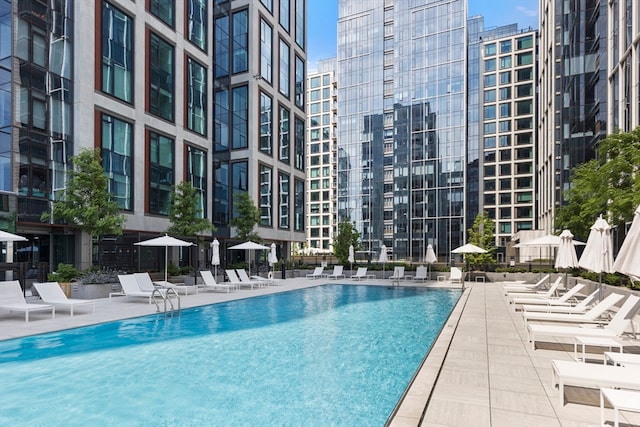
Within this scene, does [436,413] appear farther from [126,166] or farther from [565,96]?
[565,96]

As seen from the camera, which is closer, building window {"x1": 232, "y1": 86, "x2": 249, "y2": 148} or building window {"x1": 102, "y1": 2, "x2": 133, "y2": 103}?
building window {"x1": 102, "y1": 2, "x2": 133, "y2": 103}

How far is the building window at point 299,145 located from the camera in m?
40.7

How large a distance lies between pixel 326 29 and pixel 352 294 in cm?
11075

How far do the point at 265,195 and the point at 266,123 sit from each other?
20.1 feet

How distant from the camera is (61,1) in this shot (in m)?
21.2

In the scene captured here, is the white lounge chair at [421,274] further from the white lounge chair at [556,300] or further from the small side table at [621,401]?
the small side table at [621,401]

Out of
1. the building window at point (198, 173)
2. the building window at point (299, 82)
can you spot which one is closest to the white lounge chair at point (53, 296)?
the building window at point (198, 173)

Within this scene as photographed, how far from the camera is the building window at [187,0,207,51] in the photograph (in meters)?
29.5

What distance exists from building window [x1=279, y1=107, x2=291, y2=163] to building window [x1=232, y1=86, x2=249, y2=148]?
4.63m

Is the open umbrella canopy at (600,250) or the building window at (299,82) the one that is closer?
the open umbrella canopy at (600,250)

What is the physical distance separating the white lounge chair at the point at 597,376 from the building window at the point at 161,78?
85.3 feet

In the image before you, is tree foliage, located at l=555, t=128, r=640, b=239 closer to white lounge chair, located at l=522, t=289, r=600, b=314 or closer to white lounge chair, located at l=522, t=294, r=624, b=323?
white lounge chair, located at l=522, t=289, r=600, b=314

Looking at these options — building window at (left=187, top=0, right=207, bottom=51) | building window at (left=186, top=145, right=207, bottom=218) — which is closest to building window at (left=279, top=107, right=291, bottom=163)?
building window at (left=186, top=145, right=207, bottom=218)

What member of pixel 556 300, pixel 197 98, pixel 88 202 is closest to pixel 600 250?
pixel 556 300
